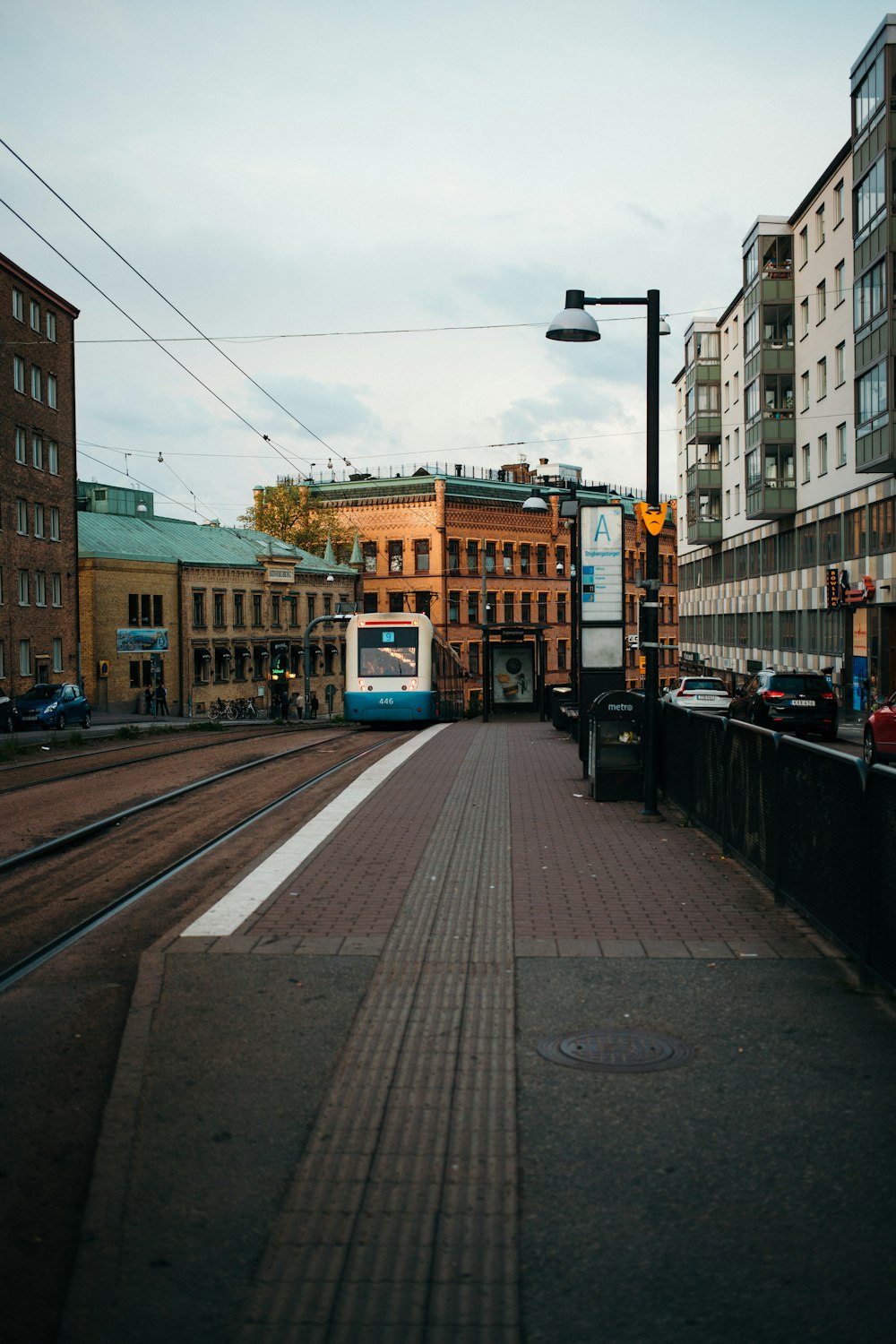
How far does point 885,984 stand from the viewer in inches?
258

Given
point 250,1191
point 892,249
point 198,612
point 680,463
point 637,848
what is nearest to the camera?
point 250,1191

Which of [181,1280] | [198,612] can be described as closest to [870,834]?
[181,1280]

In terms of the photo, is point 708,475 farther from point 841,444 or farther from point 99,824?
point 99,824

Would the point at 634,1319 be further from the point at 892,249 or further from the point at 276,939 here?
the point at 892,249

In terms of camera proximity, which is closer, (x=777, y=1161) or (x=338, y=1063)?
(x=777, y=1161)

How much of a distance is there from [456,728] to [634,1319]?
29.8 meters

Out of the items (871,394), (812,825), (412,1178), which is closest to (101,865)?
(812,825)

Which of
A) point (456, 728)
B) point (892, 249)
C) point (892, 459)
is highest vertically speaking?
point (892, 249)

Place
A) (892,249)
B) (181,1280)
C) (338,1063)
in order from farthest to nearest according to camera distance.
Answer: (892,249) → (338,1063) → (181,1280)

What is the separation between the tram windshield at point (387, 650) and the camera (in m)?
35.1

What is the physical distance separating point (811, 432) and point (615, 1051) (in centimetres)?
4854

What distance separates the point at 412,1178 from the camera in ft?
14.2

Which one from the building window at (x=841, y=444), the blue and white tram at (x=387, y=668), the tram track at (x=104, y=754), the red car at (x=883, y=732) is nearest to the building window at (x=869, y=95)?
the building window at (x=841, y=444)

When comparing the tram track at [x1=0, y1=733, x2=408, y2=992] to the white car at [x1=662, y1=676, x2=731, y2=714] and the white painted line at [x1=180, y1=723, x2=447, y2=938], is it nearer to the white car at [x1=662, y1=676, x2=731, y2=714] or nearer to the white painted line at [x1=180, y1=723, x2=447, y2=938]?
the white painted line at [x1=180, y1=723, x2=447, y2=938]
